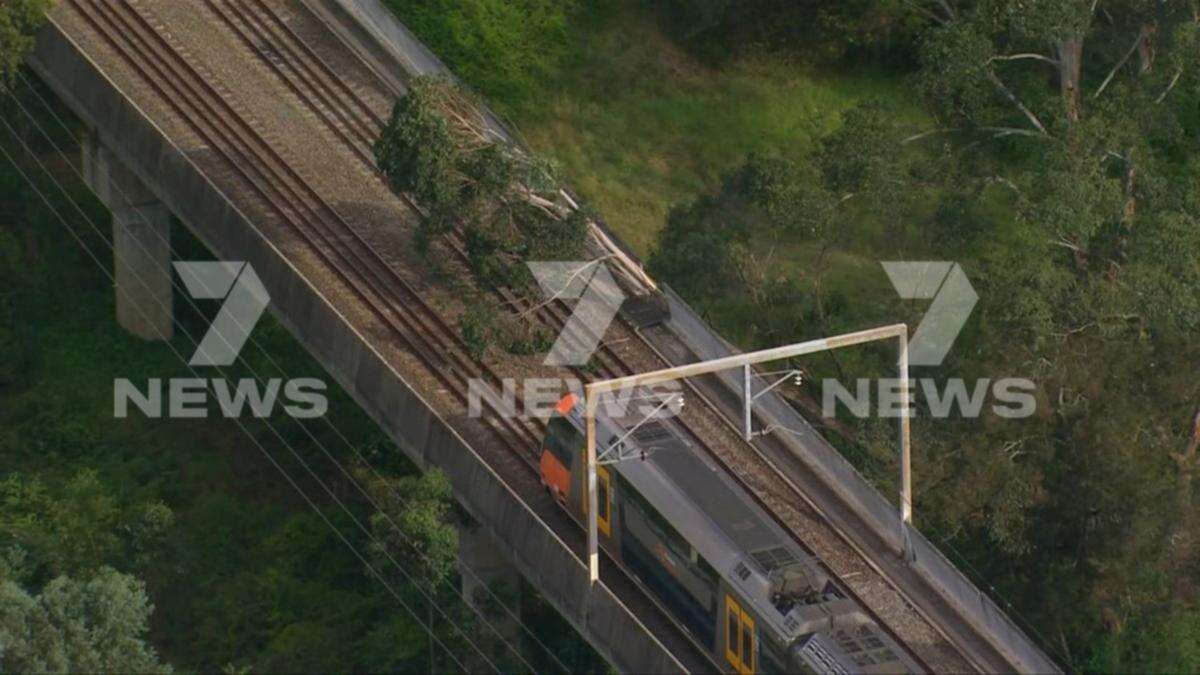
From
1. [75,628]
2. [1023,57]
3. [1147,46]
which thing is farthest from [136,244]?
[1147,46]

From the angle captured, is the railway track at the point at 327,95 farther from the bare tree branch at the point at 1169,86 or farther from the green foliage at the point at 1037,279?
the bare tree branch at the point at 1169,86

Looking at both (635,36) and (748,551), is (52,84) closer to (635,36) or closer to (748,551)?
(635,36)

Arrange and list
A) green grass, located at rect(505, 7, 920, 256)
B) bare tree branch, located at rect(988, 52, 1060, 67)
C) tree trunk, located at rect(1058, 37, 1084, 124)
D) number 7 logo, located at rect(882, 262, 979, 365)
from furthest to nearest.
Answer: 1. green grass, located at rect(505, 7, 920, 256)
2. tree trunk, located at rect(1058, 37, 1084, 124)
3. bare tree branch, located at rect(988, 52, 1060, 67)
4. number 7 logo, located at rect(882, 262, 979, 365)

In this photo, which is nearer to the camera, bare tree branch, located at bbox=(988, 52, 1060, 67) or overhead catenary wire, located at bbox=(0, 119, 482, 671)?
overhead catenary wire, located at bbox=(0, 119, 482, 671)

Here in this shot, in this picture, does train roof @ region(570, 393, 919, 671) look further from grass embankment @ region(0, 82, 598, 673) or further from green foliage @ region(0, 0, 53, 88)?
green foliage @ region(0, 0, 53, 88)

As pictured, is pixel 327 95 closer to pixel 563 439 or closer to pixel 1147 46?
pixel 563 439

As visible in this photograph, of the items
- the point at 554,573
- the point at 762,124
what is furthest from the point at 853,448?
the point at 762,124

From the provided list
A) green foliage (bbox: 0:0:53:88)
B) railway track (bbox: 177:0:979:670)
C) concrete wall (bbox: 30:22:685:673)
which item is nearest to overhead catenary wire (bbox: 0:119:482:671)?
concrete wall (bbox: 30:22:685:673)
